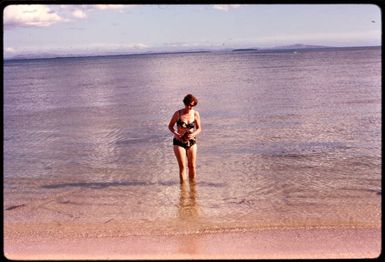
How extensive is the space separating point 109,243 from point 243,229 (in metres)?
1.64

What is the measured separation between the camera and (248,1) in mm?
3900

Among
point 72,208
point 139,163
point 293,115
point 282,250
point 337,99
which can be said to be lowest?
point 282,250

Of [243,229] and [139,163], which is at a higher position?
[139,163]

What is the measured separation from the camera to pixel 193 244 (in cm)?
556

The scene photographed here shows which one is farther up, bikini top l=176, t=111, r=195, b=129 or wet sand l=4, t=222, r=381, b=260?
bikini top l=176, t=111, r=195, b=129

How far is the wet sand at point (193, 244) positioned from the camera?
199 inches

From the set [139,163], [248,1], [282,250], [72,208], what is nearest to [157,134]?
[139,163]

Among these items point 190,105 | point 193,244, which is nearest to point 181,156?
point 190,105

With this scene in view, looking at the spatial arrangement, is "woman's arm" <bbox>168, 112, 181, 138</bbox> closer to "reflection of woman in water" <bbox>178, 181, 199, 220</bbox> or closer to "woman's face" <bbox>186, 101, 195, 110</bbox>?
"woman's face" <bbox>186, 101, 195, 110</bbox>

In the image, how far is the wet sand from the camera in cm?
505

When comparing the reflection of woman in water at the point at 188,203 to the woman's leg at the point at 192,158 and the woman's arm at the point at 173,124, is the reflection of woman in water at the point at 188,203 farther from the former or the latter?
the woman's arm at the point at 173,124

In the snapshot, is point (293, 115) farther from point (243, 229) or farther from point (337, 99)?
point (243, 229)

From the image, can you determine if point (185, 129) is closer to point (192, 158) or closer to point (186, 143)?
point (186, 143)

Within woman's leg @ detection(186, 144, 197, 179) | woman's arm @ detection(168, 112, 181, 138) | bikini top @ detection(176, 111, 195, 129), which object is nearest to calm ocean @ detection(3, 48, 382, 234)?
woman's leg @ detection(186, 144, 197, 179)
